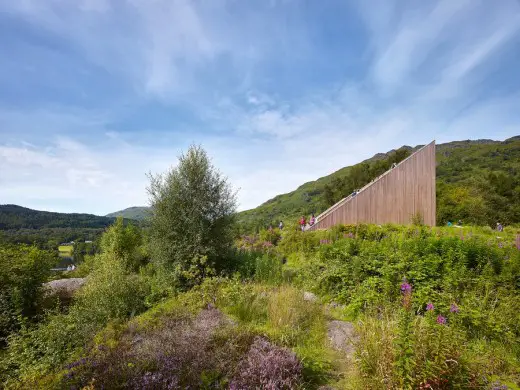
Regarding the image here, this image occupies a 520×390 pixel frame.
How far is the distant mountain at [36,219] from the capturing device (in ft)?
192

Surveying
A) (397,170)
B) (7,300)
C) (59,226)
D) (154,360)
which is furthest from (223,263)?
→ (59,226)

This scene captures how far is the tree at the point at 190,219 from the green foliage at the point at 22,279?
2.70 meters

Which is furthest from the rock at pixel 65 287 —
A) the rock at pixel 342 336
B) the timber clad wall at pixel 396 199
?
the timber clad wall at pixel 396 199

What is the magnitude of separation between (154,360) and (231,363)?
785 millimetres

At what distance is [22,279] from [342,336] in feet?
24.1

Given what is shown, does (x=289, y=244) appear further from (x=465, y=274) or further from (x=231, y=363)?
(x=231, y=363)

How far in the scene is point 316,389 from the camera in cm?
291

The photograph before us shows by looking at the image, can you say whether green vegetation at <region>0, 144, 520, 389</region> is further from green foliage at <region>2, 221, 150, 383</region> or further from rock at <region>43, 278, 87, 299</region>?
rock at <region>43, 278, 87, 299</region>

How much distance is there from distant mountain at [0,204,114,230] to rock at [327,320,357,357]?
56947mm

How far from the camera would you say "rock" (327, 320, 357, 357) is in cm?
369

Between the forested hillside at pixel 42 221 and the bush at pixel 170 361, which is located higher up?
the forested hillside at pixel 42 221

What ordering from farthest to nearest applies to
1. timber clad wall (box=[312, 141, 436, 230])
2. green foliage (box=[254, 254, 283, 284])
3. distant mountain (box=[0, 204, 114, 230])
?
distant mountain (box=[0, 204, 114, 230]), timber clad wall (box=[312, 141, 436, 230]), green foliage (box=[254, 254, 283, 284])

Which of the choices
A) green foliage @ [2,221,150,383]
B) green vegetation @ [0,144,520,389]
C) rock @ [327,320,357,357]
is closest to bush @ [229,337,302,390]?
green vegetation @ [0,144,520,389]

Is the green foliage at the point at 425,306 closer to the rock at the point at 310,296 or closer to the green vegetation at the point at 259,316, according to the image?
the green vegetation at the point at 259,316
